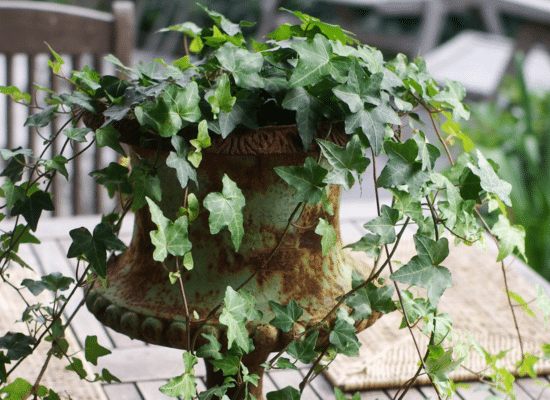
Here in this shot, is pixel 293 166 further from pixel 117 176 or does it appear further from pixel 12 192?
pixel 12 192

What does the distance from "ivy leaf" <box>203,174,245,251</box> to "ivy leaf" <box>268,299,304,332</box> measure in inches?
3.4

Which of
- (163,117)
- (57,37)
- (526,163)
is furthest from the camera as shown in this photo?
(526,163)

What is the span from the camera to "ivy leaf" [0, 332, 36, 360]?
2.60 ft

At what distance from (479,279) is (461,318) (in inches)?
7.0

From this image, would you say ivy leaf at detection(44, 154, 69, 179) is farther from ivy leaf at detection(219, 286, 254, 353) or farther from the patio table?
the patio table

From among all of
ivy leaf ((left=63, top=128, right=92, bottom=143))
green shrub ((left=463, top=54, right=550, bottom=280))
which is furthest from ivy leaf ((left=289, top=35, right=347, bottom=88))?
green shrub ((left=463, top=54, right=550, bottom=280))

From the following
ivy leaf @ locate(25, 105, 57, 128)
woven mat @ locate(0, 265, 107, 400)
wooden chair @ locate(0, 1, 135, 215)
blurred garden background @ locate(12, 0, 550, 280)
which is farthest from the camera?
blurred garden background @ locate(12, 0, 550, 280)

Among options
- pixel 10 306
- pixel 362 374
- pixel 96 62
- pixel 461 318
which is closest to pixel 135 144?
pixel 362 374

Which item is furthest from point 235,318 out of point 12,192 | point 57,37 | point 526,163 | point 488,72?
point 488,72

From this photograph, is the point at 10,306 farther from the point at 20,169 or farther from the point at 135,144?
the point at 135,144

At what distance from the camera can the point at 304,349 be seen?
714 mm

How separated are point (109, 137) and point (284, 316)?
0.24m

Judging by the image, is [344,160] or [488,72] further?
[488,72]

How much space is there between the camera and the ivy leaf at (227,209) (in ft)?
2.13
